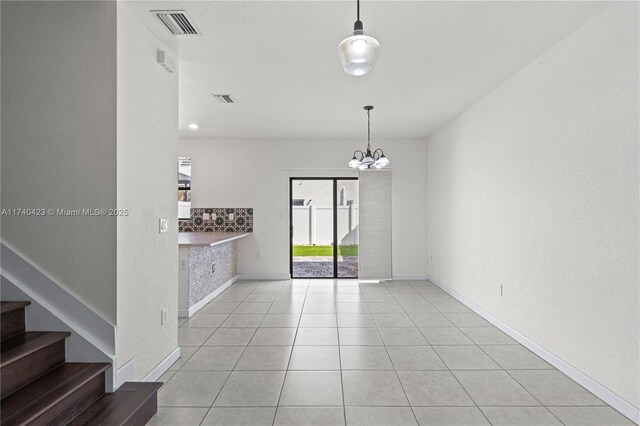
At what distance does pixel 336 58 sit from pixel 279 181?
3530mm

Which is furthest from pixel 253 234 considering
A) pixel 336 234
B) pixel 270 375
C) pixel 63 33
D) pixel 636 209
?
pixel 636 209

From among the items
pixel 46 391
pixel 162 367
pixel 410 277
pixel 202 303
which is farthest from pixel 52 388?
pixel 410 277

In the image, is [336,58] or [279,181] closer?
[336,58]

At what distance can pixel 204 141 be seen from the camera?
20.9 feet

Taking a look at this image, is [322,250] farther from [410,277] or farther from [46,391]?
[46,391]

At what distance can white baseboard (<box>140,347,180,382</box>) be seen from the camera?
249 cm

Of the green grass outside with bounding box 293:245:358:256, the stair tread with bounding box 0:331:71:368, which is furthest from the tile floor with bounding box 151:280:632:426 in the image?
the green grass outside with bounding box 293:245:358:256

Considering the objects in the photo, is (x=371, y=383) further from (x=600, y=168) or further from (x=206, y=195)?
(x=206, y=195)

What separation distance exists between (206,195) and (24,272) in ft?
14.3

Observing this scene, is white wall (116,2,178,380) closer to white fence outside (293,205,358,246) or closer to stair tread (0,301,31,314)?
stair tread (0,301,31,314)

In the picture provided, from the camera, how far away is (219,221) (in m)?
6.39

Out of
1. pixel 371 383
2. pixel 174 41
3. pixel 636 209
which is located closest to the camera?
pixel 636 209

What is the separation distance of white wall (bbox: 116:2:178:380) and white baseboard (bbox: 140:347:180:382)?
38 mm

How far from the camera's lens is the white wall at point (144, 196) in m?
2.19
